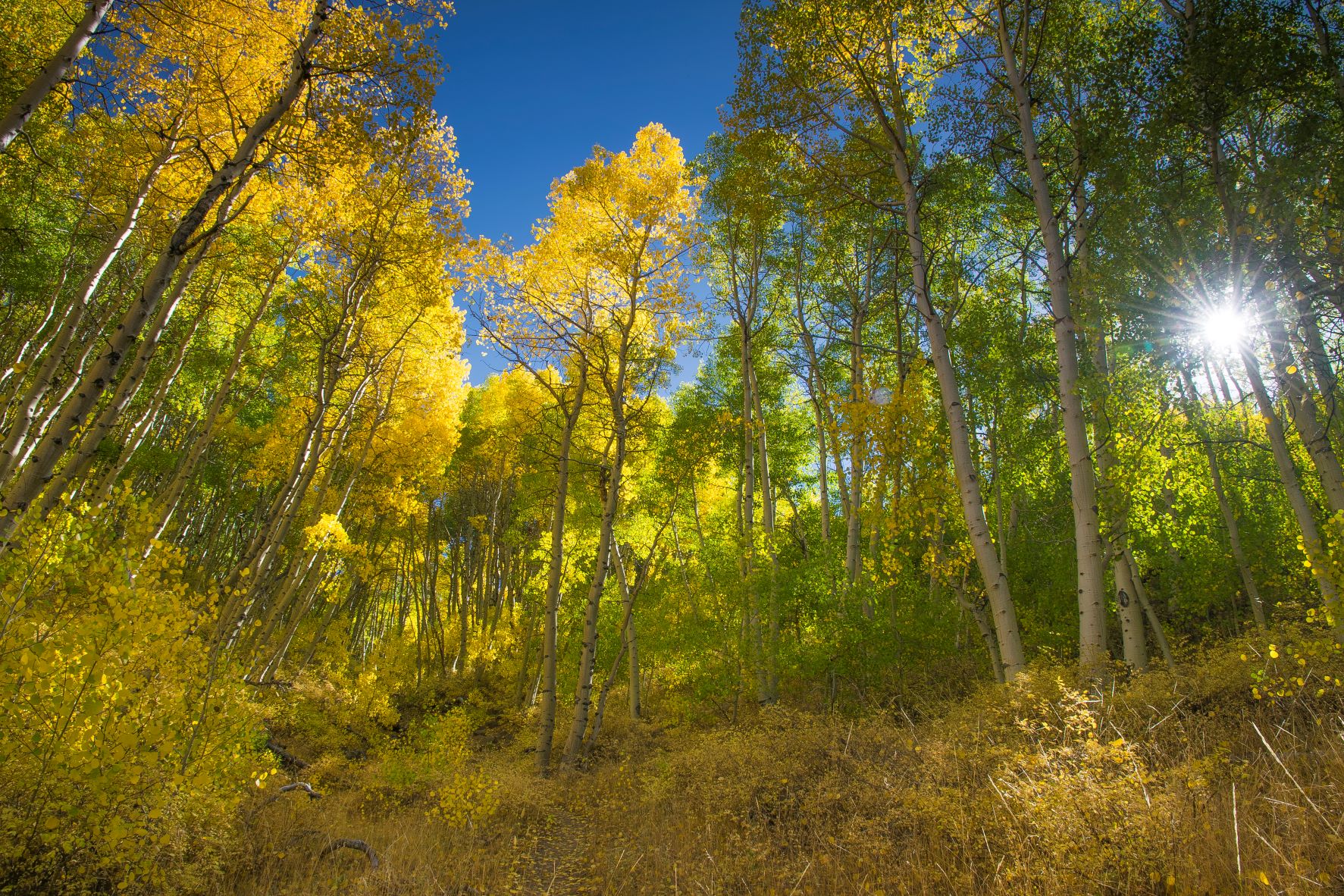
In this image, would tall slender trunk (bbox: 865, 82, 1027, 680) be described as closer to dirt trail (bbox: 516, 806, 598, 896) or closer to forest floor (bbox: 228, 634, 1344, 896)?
forest floor (bbox: 228, 634, 1344, 896)

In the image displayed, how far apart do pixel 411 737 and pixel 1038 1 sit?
43.4ft

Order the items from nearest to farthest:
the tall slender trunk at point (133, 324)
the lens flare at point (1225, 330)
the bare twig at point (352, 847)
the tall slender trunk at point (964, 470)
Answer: the tall slender trunk at point (133, 324) < the bare twig at point (352, 847) < the tall slender trunk at point (964, 470) < the lens flare at point (1225, 330)

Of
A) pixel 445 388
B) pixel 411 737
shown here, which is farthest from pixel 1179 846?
pixel 445 388

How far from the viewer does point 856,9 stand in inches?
248

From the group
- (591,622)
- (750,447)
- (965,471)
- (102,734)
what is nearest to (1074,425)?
(965,471)

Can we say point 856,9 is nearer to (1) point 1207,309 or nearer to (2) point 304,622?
(1) point 1207,309

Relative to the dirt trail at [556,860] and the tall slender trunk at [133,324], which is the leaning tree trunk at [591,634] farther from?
the tall slender trunk at [133,324]

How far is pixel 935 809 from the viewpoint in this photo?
347cm

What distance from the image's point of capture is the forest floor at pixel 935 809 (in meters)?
2.53

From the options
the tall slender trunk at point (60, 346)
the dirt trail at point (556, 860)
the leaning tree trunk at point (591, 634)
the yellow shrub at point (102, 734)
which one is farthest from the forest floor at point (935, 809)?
the tall slender trunk at point (60, 346)

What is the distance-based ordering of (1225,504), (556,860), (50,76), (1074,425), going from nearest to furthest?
(50,76), (1074,425), (556,860), (1225,504)

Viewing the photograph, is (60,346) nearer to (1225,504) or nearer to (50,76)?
(50,76)

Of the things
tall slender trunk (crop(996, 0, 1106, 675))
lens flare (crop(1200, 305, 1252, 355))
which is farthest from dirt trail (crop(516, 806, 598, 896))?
lens flare (crop(1200, 305, 1252, 355))

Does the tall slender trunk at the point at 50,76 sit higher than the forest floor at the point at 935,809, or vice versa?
the tall slender trunk at the point at 50,76
